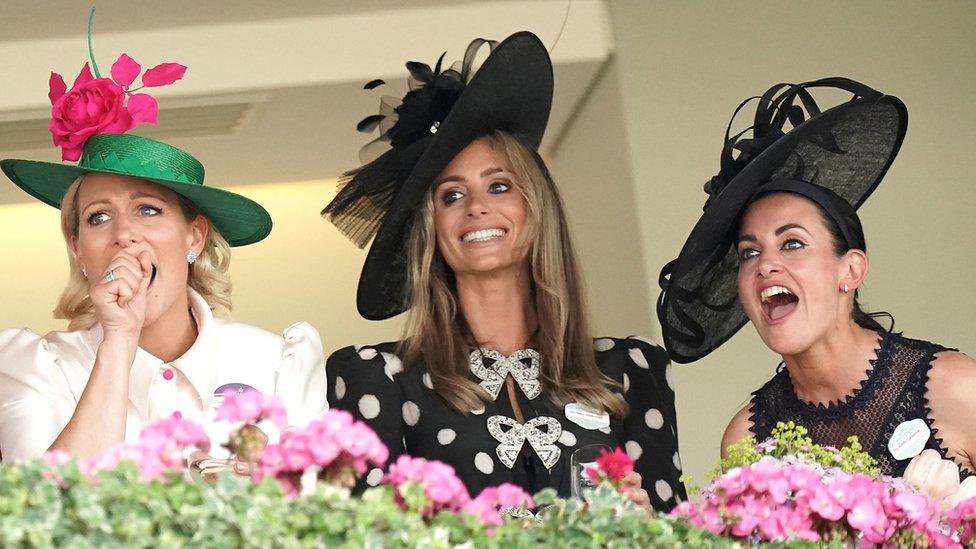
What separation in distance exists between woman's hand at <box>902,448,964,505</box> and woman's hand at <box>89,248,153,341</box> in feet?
4.44

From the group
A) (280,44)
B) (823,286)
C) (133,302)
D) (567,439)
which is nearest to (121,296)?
(133,302)

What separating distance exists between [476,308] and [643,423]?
44 centimetres

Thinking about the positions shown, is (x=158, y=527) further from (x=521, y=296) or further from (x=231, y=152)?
(x=231, y=152)

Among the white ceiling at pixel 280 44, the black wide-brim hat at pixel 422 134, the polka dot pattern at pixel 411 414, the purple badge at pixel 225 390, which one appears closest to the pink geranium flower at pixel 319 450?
the purple badge at pixel 225 390

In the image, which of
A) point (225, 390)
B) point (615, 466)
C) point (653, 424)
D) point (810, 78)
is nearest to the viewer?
point (615, 466)

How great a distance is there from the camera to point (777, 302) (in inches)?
110

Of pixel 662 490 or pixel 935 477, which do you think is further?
pixel 662 490

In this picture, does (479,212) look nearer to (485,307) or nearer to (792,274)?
(485,307)

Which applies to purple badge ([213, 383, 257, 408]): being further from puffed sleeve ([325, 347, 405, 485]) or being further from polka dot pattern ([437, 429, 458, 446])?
polka dot pattern ([437, 429, 458, 446])

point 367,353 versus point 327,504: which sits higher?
point 367,353

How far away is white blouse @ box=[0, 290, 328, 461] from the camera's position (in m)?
2.51

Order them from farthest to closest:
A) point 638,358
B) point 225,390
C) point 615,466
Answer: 1. point 638,358
2. point 225,390
3. point 615,466

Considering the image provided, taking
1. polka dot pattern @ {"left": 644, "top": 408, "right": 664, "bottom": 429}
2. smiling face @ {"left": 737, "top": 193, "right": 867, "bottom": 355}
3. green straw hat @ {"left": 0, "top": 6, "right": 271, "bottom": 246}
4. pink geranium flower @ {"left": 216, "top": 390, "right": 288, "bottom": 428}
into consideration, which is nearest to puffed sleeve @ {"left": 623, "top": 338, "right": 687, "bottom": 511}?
polka dot pattern @ {"left": 644, "top": 408, "right": 664, "bottom": 429}

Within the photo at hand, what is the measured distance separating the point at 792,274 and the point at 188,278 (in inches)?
48.6
